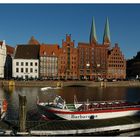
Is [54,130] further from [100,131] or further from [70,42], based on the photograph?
[70,42]

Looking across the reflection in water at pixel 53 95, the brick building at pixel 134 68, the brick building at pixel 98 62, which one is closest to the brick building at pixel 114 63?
the brick building at pixel 98 62

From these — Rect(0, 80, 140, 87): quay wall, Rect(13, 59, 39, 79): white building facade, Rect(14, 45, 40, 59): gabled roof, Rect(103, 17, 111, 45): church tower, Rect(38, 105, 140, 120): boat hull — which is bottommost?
Rect(38, 105, 140, 120): boat hull

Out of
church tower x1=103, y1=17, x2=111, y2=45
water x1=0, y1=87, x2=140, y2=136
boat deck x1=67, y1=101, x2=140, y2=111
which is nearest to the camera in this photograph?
boat deck x1=67, y1=101, x2=140, y2=111

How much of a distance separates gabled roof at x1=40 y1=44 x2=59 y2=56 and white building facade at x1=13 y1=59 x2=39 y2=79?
4.18 m

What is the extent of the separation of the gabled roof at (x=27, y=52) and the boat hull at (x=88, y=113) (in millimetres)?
80137

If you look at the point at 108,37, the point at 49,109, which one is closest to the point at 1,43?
the point at 108,37

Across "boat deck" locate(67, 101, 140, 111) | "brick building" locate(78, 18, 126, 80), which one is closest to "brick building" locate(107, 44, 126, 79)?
"brick building" locate(78, 18, 126, 80)

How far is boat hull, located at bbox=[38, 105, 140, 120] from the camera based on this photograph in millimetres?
27594

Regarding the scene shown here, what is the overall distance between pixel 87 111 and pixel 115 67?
9185cm

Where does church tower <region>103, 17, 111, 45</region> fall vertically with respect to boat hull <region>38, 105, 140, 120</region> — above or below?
above

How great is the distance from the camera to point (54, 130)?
22703 mm

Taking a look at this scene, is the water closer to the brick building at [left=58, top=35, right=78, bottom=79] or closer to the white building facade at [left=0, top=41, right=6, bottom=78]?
the white building facade at [left=0, top=41, right=6, bottom=78]

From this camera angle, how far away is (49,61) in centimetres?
10850

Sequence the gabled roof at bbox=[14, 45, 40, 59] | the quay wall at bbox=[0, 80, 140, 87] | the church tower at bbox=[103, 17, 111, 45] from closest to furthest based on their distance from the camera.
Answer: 1. the quay wall at bbox=[0, 80, 140, 87]
2. the gabled roof at bbox=[14, 45, 40, 59]
3. the church tower at bbox=[103, 17, 111, 45]
